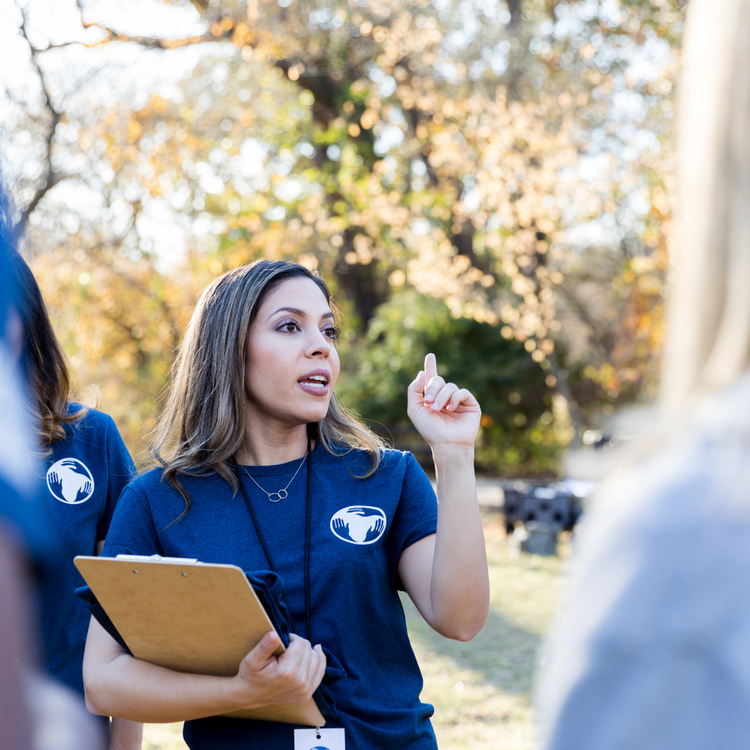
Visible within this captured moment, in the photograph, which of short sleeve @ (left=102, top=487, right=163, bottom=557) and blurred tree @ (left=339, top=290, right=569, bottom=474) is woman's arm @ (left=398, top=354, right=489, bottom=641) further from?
blurred tree @ (left=339, top=290, right=569, bottom=474)

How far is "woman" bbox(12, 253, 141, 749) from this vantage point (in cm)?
208

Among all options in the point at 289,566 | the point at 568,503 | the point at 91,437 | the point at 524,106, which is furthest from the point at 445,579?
the point at 524,106

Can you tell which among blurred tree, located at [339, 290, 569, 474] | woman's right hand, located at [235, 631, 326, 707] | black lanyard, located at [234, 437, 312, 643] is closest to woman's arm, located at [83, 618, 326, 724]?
woman's right hand, located at [235, 631, 326, 707]

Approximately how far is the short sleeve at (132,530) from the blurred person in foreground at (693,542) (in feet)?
4.24

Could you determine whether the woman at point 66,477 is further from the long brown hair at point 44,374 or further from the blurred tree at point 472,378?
the blurred tree at point 472,378

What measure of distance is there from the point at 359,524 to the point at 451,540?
0.26 meters

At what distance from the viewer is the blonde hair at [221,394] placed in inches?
81.4

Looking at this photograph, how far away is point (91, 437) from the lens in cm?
230

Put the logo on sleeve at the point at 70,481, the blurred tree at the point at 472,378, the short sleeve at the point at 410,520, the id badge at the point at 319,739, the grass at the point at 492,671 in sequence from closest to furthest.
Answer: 1. the id badge at the point at 319,739
2. the short sleeve at the point at 410,520
3. the logo on sleeve at the point at 70,481
4. the grass at the point at 492,671
5. the blurred tree at the point at 472,378

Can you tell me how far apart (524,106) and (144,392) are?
7781mm

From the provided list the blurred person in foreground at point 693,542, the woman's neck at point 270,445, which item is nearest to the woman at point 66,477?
the woman's neck at point 270,445

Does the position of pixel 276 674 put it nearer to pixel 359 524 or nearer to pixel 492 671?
pixel 359 524

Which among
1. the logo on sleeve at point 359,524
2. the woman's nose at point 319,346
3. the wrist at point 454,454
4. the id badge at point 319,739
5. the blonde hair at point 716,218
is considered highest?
the blonde hair at point 716,218

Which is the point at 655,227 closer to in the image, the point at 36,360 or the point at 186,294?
the point at 186,294
